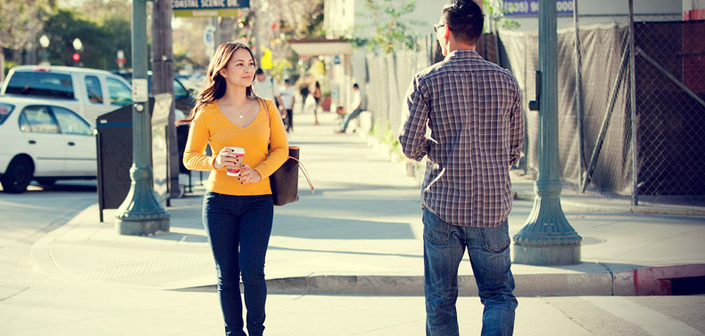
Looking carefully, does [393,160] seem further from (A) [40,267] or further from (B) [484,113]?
(B) [484,113]

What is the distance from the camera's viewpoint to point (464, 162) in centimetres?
418

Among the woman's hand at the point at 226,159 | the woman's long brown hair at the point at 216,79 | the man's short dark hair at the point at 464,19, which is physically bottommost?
the woman's hand at the point at 226,159

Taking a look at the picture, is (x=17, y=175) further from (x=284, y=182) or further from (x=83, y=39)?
(x=83, y=39)

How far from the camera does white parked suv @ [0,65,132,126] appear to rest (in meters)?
17.9

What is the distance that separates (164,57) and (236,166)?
814cm

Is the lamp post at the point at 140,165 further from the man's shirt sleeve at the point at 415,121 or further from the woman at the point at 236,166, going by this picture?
the man's shirt sleeve at the point at 415,121

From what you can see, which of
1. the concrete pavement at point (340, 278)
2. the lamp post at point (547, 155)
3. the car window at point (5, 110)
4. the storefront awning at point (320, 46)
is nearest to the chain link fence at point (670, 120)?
the concrete pavement at point (340, 278)

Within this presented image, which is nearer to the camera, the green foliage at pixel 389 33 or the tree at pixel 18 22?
the green foliage at pixel 389 33

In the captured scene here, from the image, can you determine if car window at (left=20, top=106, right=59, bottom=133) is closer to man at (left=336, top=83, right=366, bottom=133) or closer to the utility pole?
the utility pole

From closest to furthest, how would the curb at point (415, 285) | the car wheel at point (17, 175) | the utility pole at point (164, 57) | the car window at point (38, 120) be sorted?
the curb at point (415, 285) → the utility pole at point (164, 57) → the car wheel at point (17, 175) → the car window at point (38, 120)

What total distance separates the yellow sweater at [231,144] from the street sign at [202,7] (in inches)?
370

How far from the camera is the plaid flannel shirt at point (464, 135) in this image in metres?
4.18

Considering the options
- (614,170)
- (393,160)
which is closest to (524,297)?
(614,170)

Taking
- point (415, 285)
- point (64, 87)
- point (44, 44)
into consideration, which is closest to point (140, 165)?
point (415, 285)
